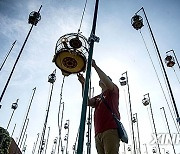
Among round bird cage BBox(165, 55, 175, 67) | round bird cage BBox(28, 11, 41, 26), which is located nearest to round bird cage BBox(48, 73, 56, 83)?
round bird cage BBox(28, 11, 41, 26)

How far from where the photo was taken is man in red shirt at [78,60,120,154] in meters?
2.73

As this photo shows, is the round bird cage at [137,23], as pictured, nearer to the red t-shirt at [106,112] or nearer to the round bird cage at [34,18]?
the round bird cage at [34,18]

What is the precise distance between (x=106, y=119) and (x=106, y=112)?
0.12 metres

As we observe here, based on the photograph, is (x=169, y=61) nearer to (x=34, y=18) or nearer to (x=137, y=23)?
(x=137, y=23)

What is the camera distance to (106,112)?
10.1 ft

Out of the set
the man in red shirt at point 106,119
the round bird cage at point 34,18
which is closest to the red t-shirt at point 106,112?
the man in red shirt at point 106,119

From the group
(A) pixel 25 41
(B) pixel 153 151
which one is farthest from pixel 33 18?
(B) pixel 153 151

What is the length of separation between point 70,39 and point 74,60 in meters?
0.47

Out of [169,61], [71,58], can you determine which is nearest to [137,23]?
[169,61]

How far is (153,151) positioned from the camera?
32906 mm

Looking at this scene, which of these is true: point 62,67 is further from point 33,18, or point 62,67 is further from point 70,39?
point 33,18

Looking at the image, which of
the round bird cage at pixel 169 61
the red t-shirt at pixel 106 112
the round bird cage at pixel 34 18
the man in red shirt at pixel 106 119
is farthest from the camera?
the round bird cage at pixel 169 61

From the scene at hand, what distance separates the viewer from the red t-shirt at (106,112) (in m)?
2.91

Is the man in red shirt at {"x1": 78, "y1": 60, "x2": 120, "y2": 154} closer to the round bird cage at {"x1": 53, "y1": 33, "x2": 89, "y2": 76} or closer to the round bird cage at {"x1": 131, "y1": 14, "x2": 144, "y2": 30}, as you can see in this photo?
the round bird cage at {"x1": 53, "y1": 33, "x2": 89, "y2": 76}
